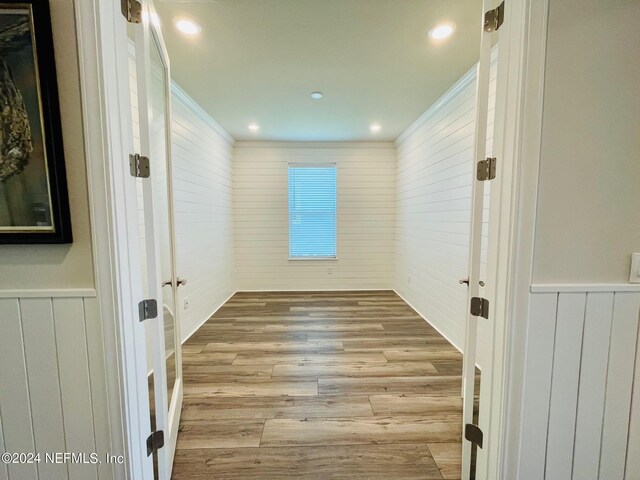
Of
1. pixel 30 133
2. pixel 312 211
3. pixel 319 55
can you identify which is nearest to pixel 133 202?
pixel 30 133

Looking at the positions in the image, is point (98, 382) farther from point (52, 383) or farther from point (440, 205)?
point (440, 205)

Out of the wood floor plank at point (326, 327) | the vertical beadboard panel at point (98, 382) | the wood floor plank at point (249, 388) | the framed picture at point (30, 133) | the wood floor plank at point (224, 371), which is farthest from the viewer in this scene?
the wood floor plank at point (326, 327)

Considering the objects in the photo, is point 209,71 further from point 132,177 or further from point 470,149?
point 470,149

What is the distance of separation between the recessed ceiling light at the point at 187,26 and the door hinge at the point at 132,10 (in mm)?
943

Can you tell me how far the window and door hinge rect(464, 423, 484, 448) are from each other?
3689mm

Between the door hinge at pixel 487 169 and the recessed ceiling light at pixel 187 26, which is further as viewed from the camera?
the recessed ceiling light at pixel 187 26

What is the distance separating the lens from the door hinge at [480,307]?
113 cm

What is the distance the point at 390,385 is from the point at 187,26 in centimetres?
309

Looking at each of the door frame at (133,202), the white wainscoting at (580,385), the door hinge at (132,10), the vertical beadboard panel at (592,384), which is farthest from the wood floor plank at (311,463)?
the door hinge at (132,10)

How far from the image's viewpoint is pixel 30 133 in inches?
37.8

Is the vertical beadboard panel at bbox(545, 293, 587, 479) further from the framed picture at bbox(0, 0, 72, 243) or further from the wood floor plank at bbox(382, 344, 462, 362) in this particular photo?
the framed picture at bbox(0, 0, 72, 243)

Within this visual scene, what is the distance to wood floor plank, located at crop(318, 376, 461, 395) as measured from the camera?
2057 mm

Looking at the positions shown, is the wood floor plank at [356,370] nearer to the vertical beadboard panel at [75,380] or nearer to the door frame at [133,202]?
the door frame at [133,202]

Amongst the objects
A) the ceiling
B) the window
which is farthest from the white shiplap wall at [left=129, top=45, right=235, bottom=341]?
the window
